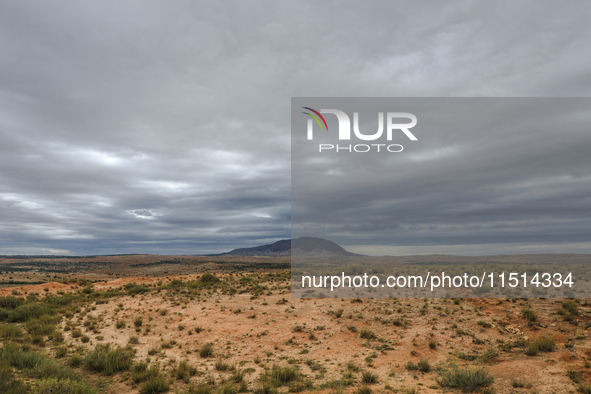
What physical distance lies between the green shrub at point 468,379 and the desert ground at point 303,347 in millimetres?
34

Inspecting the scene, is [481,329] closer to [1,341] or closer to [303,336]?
[303,336]

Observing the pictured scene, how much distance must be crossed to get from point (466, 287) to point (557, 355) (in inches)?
661

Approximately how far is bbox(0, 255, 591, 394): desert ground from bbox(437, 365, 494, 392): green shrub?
3cm

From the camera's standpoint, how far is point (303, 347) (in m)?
16.6

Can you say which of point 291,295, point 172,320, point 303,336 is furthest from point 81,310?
point 303,336

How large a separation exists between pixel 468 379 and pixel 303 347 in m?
8.50

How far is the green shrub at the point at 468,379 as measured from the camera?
10.3 metres

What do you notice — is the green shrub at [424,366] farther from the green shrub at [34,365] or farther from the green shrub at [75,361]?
the green shrub at [75,361]

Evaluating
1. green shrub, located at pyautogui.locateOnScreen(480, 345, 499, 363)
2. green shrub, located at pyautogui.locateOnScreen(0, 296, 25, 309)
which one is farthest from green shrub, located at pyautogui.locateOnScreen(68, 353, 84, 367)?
green shrub, located at pyautogui.locateOnScreen(0, 296, 25, 309)

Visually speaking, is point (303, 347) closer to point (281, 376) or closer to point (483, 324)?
point (281, 376)

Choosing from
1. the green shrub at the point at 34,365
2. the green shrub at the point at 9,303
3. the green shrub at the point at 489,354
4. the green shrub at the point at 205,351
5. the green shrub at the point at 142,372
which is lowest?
the green shrub at the point at 9,303

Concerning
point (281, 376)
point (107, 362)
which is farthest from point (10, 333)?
point (281, 376)

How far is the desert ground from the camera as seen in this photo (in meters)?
11.0

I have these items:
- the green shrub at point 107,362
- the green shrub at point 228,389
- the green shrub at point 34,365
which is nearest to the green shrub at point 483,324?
the green shrub at point 228,389
